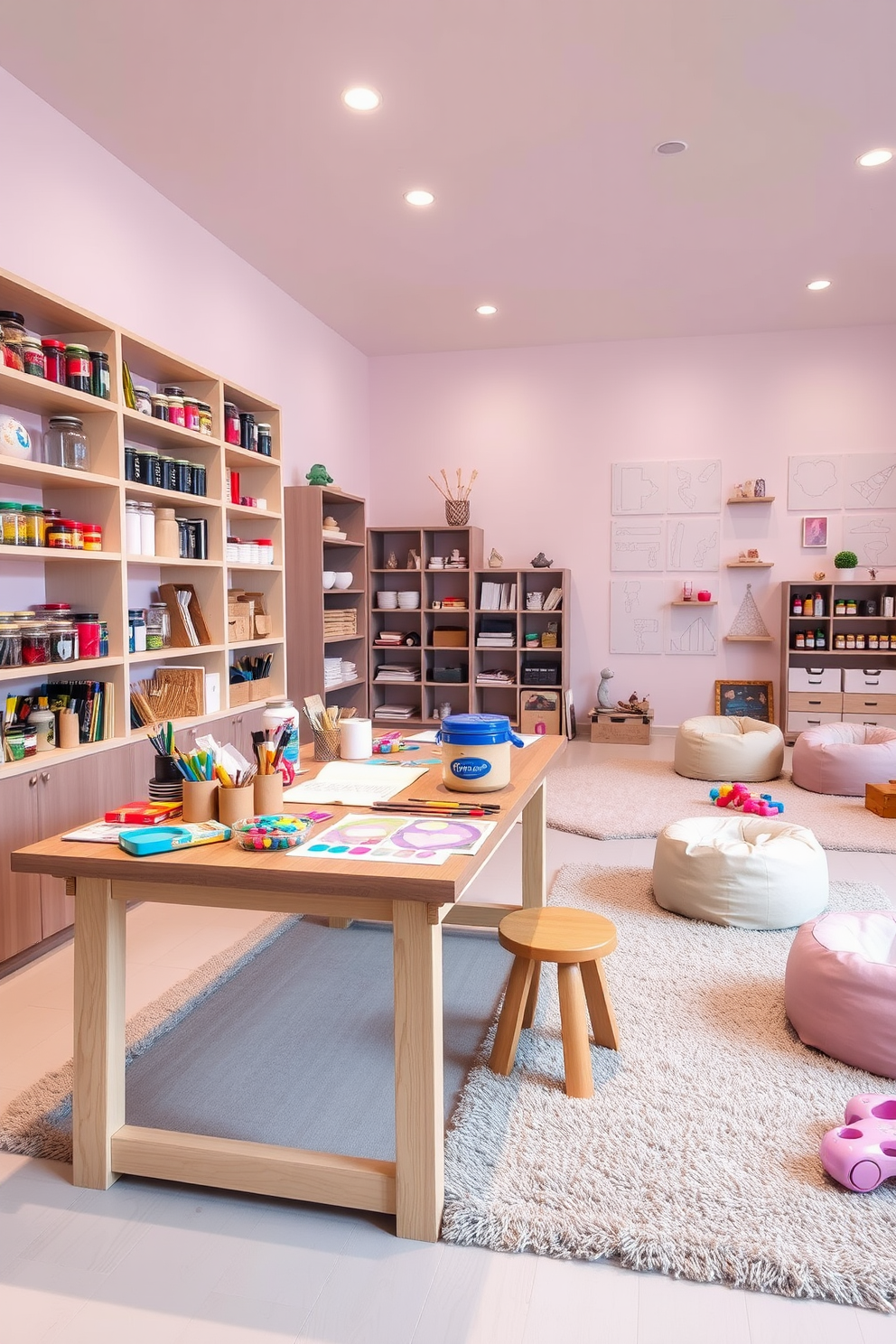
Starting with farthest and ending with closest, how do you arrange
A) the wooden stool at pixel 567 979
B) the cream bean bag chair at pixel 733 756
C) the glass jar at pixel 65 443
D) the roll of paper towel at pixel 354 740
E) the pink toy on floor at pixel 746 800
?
the cream bean bag chair at pixel 733 756
the pink toy on floor at pixel 746 800
the glass jar at pixel 65 443
the roll of paper towel at pixel 354 740
the wooden stool at pixel 567 979

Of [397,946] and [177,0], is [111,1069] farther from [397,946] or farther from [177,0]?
[177,0]

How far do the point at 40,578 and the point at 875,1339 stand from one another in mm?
3438

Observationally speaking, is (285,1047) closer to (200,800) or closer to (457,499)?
(200,800)

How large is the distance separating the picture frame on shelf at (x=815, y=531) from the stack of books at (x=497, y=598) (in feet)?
7.66

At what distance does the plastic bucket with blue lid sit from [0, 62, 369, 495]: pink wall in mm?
2646

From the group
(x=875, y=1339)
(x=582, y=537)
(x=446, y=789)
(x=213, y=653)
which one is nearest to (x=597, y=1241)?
(x=875, y=1339)

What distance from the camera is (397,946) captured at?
164 cm

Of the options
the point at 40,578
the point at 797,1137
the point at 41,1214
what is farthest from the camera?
the point at 40,578

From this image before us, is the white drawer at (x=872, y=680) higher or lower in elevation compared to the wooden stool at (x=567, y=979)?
higher

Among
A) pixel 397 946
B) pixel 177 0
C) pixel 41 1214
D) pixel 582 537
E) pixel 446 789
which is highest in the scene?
pixel 177 0

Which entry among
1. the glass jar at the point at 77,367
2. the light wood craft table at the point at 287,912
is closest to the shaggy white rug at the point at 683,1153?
the light wood craft table at the point at 287,912

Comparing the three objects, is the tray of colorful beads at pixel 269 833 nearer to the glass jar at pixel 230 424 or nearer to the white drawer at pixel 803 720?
the glass jar at pixel 230 424

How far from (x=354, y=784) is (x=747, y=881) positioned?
5.47ft

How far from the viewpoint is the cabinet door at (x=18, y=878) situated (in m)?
2.81
